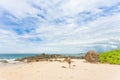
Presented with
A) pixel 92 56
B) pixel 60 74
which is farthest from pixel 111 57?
pixel 60 74

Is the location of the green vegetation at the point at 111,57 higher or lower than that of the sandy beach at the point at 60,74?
higher

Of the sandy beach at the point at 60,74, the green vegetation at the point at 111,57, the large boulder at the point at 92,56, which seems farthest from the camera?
the large boulder at the point at 92,56

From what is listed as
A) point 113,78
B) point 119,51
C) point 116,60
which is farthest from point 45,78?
point 119,51

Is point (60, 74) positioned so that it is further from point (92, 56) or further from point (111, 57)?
point (111, 57)

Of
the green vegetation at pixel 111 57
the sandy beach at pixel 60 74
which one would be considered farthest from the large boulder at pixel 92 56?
the sandy beach at pixel 60 74

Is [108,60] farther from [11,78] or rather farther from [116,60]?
[11,78]

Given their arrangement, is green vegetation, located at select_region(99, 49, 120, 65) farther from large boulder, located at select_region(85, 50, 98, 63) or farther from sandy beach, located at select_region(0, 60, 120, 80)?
sandy beach, located at select_region(0, 60, 120, 80)

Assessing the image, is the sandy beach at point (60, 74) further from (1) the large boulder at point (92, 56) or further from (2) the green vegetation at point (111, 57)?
(1) the large boulder at point (92, 56)

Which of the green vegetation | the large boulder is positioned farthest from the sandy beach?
the large boulder

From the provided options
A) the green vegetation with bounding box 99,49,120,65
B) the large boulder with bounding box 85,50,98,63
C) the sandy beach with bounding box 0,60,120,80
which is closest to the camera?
the sandy beach with bounding box 0,60,120,80

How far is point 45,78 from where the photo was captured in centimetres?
1520

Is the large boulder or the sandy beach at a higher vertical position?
the large boulder

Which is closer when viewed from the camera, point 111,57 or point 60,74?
point 60,74

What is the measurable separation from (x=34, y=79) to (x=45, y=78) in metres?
0.84
